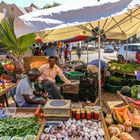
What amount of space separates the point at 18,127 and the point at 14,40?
6.20 metres

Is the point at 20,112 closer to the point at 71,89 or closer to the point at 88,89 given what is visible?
the point at 71,89

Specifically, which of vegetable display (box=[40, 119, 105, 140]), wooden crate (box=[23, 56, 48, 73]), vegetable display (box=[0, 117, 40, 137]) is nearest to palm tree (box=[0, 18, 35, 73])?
wooden crate (box=[23, 56, 48, 73])

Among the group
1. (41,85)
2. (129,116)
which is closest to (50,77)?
(41,85)

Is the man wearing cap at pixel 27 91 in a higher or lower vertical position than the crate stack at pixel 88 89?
higher

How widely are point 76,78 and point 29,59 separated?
2.30m

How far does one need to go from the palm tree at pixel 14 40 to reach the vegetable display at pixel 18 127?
5531 mm

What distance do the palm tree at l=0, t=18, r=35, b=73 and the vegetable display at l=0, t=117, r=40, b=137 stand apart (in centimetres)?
553

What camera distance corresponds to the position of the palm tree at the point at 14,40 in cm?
934

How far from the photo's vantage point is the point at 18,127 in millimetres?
3812

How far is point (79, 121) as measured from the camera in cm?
402

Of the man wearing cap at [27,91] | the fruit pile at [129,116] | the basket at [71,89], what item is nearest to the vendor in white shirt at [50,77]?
the basket at [71,89]

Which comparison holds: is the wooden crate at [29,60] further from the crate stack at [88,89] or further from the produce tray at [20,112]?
the produce tray at [20,112]

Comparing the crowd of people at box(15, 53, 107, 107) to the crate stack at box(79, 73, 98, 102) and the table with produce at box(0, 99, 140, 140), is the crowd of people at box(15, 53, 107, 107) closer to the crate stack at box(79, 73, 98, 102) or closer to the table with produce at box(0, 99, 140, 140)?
the crate stack at box(79, 73, 98, 102)

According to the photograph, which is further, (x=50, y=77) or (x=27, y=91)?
(x=50, y=77)
